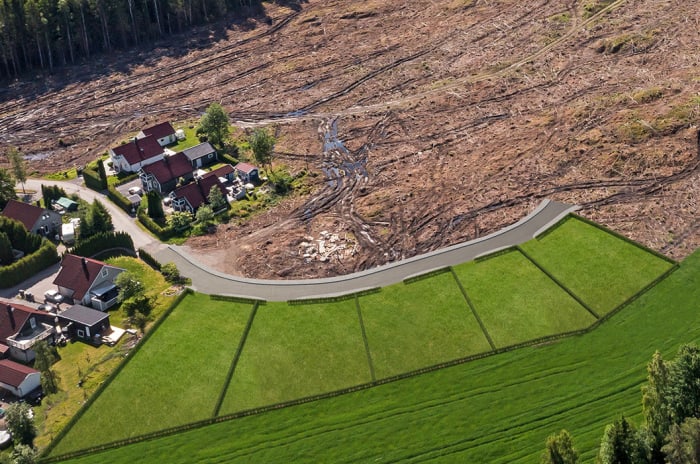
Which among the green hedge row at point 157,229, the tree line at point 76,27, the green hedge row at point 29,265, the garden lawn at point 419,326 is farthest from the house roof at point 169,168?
the tree line at point 76,27

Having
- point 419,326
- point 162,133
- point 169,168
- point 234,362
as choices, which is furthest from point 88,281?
point 162,133

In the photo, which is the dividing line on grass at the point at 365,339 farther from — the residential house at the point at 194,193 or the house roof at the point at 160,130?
the house roof at the point at 160,130

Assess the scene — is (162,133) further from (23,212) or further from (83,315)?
(83,315)

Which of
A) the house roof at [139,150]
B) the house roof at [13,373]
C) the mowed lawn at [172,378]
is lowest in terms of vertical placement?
the mowed lawn at [172,378]

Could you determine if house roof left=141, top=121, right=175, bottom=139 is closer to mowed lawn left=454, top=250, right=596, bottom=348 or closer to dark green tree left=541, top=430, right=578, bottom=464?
mowed lawn left=454, top=250, right=596, bottom=348

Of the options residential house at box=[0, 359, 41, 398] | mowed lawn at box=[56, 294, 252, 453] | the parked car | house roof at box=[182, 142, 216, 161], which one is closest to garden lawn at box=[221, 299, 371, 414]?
mowed lawn at box=[56, 294, 252, 453]

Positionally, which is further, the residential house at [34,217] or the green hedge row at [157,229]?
the residential house at [34,217]
